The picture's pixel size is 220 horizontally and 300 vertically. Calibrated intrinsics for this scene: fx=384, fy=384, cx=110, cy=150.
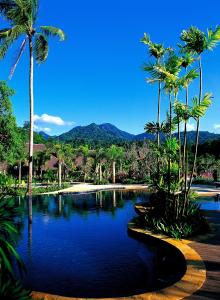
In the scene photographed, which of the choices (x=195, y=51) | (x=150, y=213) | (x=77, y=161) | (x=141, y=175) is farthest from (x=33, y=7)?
(x=77, y=161)

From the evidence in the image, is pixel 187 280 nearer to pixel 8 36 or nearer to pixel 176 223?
pixel 176 223

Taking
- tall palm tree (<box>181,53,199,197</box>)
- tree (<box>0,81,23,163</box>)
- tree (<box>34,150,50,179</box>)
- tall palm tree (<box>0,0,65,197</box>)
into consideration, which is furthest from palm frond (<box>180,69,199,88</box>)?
tree (<box>34,150,50,179</box>)

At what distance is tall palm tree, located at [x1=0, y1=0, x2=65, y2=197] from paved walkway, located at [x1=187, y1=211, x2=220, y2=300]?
9671 millimetres

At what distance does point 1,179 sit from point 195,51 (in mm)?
7508

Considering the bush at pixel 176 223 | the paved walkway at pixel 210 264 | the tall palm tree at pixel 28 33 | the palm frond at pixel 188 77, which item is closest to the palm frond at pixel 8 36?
the tall palm tree at pixel 28 33

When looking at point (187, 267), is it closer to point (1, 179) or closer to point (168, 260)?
point (168, 260)

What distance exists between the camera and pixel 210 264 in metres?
8.78

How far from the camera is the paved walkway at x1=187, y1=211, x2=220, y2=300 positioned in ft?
22.9

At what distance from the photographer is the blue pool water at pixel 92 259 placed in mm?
8562

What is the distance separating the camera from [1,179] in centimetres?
799

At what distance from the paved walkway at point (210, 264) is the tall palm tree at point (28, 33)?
31.7ft

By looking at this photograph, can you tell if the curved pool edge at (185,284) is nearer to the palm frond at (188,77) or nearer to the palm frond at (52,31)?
the palm frond at (188,77)

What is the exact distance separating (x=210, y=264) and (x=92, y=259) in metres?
3.38

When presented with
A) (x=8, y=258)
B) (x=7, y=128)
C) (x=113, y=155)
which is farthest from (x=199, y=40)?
(x=113, y=155)
